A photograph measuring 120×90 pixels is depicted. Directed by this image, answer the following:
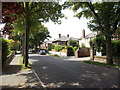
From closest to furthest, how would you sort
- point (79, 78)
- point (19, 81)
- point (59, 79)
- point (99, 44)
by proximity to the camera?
point (19, 81) → point (59, 79) → point (79, 78) → point (99, 44)

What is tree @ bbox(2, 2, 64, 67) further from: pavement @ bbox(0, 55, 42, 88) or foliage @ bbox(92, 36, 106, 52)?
foliage @ bbox(92, 36, 106, 52)

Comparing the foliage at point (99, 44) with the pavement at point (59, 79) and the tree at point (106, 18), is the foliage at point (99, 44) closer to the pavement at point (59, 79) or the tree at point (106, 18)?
the tree at point (106, 18)


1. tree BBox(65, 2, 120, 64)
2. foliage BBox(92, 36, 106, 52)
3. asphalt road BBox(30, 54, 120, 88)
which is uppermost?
tree BBox(65, 2, 120, 64)

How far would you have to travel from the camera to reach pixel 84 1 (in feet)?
44.6

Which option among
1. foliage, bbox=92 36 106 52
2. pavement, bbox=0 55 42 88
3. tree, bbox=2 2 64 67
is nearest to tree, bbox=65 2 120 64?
tree, bbox=2 2 64 67

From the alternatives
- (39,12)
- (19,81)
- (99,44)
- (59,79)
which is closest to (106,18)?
(99,44)

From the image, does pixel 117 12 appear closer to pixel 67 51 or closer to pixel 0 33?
pixel 0 33

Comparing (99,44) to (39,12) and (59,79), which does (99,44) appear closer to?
(39,12)

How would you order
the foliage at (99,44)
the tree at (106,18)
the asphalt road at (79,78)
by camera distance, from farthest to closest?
the foliage at (99,44) → the tree at (106,18) → the asphalt road at (79,78)

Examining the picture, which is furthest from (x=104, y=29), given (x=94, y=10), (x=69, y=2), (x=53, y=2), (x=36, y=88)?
(x=36, y=88)

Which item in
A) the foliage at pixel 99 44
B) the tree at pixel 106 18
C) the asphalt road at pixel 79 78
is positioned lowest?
the asphalt road at pixel 79 78

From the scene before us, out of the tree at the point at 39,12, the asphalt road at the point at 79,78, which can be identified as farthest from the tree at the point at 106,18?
the asphalt road at the point at 79,78

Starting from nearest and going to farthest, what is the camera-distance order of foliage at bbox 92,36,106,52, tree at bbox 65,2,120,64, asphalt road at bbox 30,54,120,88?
asphalt road at bbox 30,54,120,88 < tree at bbox 65,2,120,64 < foliage at bbox 92,36,106,52

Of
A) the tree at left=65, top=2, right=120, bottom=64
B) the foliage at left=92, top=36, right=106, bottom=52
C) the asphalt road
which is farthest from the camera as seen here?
the foliage at left=92, top=36, right=106, bottom=52
